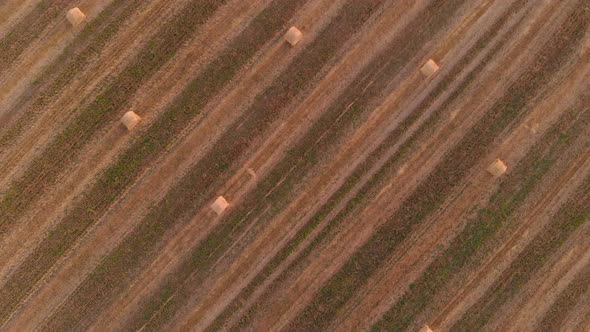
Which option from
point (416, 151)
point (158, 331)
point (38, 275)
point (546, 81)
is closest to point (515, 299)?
point (416, 151)

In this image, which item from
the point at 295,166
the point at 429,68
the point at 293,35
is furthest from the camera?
the point at 295,166

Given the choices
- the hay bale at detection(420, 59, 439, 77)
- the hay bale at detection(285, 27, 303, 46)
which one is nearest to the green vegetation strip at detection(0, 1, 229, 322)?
the hay bale at detection(285, 27, 303, 46)

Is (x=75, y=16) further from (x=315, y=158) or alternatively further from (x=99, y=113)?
(x=315, y=158)

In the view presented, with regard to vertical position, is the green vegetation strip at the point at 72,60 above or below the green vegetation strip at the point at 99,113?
above

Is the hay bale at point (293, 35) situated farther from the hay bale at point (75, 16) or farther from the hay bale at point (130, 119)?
the hay bale at point (75, 16)

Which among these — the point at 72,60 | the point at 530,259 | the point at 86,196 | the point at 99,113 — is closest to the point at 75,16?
the point at 72,60

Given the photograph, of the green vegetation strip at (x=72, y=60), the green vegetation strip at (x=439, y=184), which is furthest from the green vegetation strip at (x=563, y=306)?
the green vegetation strip at (x=72, y=60)

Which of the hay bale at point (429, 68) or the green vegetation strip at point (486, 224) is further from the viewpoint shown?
the green vegetation strip at point (486, 224)
